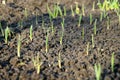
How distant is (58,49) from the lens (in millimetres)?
→ 2822

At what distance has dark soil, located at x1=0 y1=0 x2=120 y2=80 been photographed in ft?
7.97

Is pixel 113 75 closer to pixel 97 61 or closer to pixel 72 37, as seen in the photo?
pixel 97 61

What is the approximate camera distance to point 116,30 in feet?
10.4

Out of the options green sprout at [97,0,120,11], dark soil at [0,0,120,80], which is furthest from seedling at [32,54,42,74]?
green sprout at [97,0,120,11]

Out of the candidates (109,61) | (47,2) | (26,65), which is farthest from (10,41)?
(47,2)

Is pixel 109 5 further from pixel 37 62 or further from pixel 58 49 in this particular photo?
pixel 37 62

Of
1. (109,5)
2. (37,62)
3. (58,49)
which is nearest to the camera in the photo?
(37,62)

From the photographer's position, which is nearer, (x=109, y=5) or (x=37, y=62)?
(x=37, y=62)

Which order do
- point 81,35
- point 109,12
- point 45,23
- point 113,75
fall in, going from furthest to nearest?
point 109,12, point 45,23, point 81,35, point 113,75

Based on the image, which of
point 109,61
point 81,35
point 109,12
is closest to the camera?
point 109,61

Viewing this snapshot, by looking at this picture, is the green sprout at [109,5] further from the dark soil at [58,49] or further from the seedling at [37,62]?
the seedling at [37,62]

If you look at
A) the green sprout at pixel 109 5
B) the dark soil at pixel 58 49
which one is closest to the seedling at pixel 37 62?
the dark soil at pixel 58 49

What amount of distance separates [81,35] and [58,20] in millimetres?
530

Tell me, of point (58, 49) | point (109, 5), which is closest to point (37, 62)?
point (58, 49)
